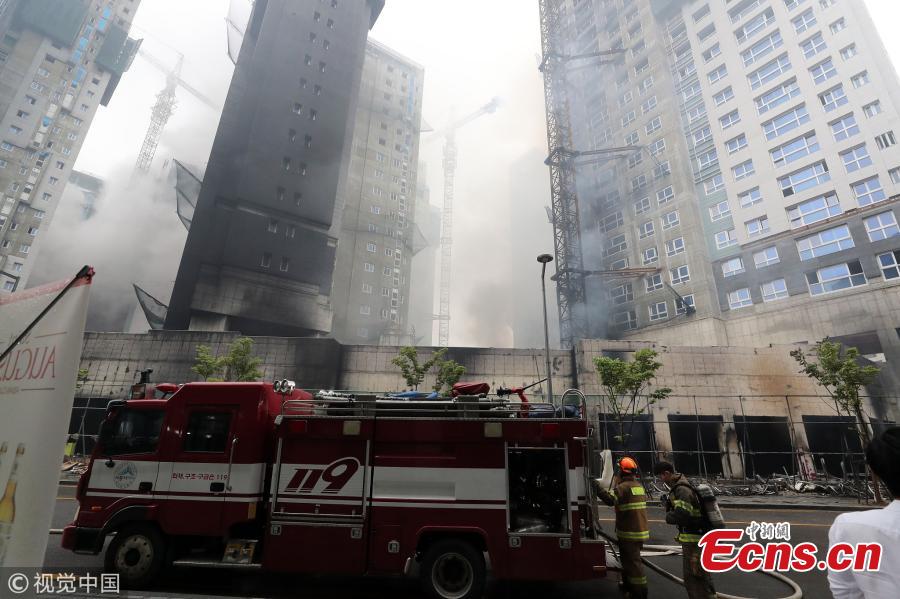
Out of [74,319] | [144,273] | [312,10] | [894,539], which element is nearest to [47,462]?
[74,319]

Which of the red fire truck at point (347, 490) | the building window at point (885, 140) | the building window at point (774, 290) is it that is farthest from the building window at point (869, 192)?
the red fire truck at point (347, 490)

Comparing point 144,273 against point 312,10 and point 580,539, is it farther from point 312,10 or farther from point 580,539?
point 580,539

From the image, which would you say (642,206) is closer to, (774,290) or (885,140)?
(774,290)

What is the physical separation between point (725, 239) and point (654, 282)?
744cm

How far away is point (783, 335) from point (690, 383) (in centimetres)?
1130

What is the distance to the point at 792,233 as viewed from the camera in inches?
1364

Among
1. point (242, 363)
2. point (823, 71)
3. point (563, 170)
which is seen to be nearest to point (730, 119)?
point (823, 71)

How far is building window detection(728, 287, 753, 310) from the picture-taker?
121 ft

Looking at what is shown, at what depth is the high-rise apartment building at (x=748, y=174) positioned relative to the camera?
31672mm

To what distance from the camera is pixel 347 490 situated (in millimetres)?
6156

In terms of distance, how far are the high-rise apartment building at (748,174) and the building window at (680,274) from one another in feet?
0.48

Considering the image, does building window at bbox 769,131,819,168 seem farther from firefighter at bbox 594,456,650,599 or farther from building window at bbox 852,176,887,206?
firefighter at bbox 594,456,650,599

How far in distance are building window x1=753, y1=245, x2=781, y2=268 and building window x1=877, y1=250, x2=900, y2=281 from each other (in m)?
6.33

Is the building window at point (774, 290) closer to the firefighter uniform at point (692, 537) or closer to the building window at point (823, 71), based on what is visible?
the building window at point (823, 71)
